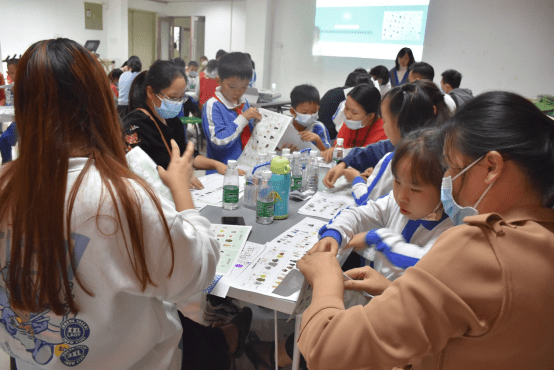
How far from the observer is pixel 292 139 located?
8.73ft

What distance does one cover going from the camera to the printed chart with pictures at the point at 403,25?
688 centimetres

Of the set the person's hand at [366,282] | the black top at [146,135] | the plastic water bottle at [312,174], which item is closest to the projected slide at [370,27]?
the plastic water bottle at [312,174]

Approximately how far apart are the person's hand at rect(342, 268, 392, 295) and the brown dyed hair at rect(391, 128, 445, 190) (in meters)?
0.43

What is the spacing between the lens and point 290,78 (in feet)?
29.5

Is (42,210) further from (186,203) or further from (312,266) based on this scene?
(312,266)

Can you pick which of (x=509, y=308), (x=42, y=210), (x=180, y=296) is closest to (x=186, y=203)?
(x=180, y=296)

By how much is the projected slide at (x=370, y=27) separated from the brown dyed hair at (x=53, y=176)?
23.7ft

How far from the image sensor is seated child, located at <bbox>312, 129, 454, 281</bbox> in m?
1.28

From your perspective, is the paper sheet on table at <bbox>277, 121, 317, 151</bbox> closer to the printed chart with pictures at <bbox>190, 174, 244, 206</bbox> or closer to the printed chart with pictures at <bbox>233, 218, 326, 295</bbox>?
the printed chart with pictures at <bbox>190, 174, 244, 206</bbox>

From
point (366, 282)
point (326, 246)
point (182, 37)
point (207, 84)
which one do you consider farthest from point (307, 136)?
point (182, 37)

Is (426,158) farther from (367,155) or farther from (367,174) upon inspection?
(367,155)

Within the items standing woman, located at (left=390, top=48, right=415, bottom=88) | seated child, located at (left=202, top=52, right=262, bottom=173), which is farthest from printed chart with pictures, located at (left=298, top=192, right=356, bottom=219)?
standing woman, located at (left=390, top=48, right=415, bottom=88)

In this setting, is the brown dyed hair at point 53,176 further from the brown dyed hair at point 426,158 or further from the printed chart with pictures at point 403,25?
the printed chart with pictures at point 403,25

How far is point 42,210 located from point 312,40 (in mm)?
8481
